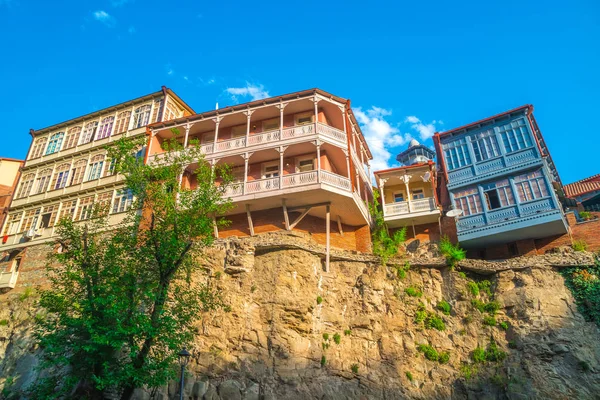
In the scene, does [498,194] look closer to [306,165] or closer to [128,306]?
[306,165]

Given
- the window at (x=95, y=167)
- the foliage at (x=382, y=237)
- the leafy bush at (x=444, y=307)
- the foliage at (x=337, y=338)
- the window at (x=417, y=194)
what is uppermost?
the window at (x=95, y=167)

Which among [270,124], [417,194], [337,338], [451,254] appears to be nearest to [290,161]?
[270,124]

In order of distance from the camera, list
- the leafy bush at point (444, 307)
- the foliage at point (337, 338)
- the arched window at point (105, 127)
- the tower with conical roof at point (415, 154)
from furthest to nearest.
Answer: the tower with conical roof at point (415, 154), the arched window at point (105, 127), the leafy bush at point (444, 307), the foliage at point (337, 338)

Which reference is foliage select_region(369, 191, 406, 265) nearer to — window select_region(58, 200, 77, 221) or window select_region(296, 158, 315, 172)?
window select_region(296, 158, 315, 172)

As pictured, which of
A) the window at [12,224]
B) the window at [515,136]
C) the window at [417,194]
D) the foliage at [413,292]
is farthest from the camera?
the window at [12,224]

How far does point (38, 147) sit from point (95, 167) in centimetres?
747

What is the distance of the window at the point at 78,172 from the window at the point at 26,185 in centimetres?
391

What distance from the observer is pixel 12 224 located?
30922 mm

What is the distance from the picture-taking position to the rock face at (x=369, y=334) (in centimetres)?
1839

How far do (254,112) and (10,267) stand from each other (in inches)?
737

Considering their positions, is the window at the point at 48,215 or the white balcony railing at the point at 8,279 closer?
the white balcony railing at the point at 8,279

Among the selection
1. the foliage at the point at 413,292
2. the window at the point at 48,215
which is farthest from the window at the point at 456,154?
the window at the point at 48,215

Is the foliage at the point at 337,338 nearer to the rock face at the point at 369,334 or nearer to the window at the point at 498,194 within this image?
the rock face at the point at 369,334

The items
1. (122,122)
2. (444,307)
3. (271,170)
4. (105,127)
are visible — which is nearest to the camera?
(444,307)
